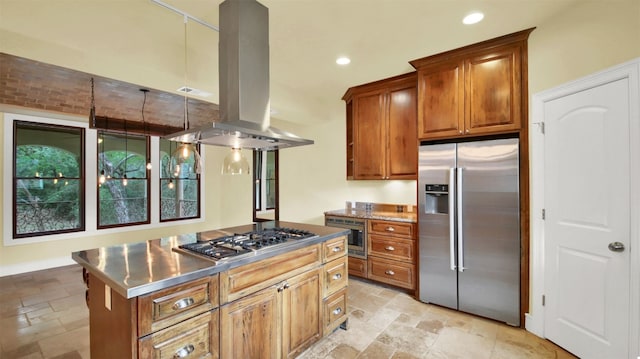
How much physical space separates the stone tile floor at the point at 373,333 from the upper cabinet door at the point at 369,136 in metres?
1.62

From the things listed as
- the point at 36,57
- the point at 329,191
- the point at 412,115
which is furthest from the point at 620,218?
the point at 36,57

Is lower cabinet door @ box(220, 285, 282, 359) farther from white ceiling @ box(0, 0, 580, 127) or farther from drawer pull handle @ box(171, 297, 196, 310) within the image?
white ceiling @ box(0, 0, 580, 127)

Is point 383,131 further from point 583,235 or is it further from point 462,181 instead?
point 583,235

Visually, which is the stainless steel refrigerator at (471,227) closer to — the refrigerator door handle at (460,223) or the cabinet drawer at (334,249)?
the refrigerator door handle at (460,223)

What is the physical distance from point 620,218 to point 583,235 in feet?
0.96

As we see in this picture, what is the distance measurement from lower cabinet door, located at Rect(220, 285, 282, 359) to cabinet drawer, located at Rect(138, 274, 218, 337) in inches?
5.6

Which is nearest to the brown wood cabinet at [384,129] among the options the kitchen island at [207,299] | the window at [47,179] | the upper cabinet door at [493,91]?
the upper cabinet door at [493,91]

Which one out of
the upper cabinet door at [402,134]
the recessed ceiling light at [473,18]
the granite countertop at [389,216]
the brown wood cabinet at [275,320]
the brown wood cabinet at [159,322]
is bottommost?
the brown wood cabinet at [275,320]

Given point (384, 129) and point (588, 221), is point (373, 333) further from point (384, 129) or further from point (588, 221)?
point (384, 129)

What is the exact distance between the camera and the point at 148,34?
8.13 ft

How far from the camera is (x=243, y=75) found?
6.97ft

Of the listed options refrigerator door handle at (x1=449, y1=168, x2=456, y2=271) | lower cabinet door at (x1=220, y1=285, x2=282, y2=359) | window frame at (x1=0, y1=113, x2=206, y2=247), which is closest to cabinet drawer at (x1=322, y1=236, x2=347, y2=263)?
lower cabinet door at (x1=220, y1=285, x2=282, y2=359)

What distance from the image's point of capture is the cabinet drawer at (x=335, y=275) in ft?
8.11

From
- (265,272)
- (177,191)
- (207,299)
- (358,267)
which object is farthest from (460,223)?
(177,191)
